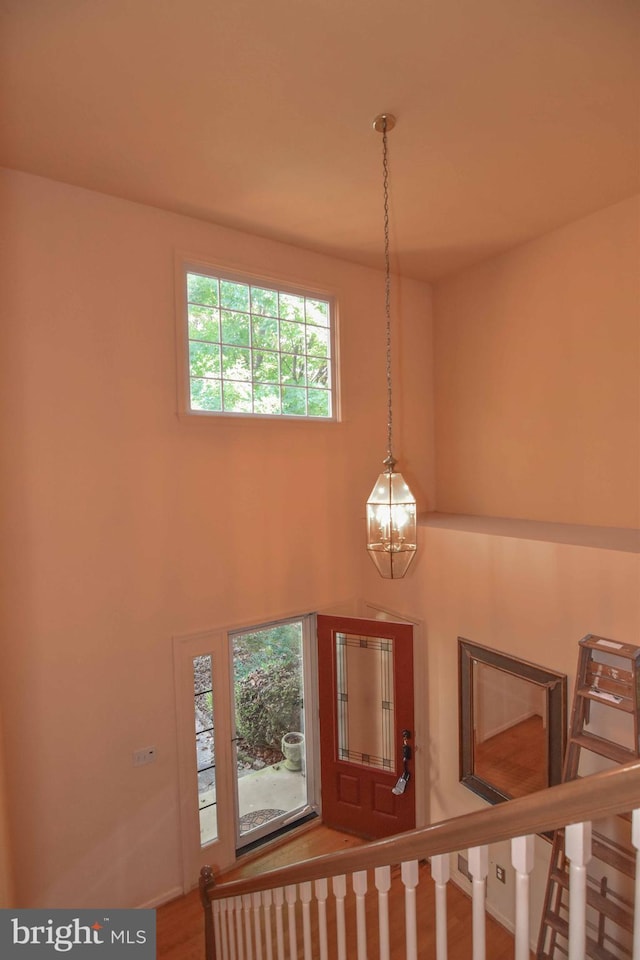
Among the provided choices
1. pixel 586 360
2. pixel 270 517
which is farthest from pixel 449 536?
pixel 586 360

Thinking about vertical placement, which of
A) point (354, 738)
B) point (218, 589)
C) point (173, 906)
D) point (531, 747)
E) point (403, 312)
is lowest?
point (173, 906)

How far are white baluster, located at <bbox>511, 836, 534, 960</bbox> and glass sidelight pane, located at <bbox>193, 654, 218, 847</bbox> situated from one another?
3.03 m

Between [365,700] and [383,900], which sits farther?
[365,700]

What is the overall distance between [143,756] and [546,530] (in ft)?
10.8

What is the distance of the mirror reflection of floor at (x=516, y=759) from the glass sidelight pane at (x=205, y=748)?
2021 millimetres

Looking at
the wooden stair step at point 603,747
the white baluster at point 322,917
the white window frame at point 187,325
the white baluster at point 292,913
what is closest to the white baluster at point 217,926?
the white baluster at point 292,913

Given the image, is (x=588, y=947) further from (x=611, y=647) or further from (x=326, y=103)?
(x=326, y=103)

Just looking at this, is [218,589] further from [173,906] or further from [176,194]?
[176,194]

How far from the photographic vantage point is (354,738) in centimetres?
425

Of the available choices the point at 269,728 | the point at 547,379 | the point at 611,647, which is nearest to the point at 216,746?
the point at 269,728

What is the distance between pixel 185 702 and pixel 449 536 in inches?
92.0

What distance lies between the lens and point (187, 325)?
137 inches

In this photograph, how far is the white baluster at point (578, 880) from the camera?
31.8 inches

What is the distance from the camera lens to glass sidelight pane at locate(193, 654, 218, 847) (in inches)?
143
